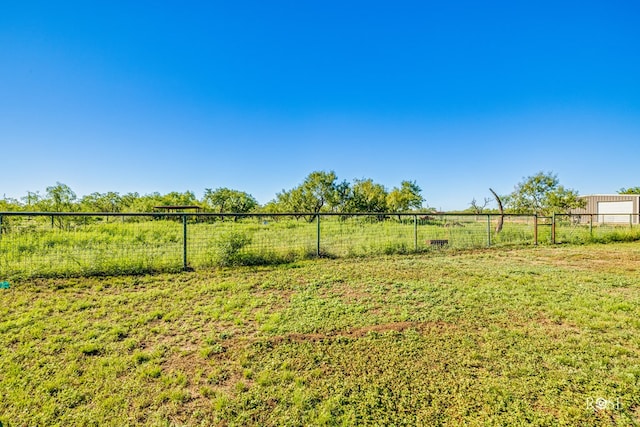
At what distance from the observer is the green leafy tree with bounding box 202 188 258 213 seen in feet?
103

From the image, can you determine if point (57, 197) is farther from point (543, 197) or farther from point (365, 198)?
point (543, 197)

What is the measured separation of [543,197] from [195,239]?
25826 mm

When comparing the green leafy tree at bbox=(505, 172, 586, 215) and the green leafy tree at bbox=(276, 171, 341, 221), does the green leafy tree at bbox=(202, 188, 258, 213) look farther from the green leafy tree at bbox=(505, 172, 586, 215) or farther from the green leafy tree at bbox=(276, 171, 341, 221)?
the green leafy tree at bbox=(505, 172, 586, 215)

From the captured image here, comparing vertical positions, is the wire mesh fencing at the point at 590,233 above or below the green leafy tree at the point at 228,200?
below

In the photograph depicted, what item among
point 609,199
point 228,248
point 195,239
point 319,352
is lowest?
point 319,352

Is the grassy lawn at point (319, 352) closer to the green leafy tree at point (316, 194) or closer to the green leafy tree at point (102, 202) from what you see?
the green leafy tree at point (316, 194)

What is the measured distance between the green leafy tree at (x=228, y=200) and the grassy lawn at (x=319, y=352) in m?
26.5

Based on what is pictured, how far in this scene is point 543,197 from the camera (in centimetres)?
2316

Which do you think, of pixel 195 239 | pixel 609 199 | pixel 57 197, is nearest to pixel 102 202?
pixel 57 197

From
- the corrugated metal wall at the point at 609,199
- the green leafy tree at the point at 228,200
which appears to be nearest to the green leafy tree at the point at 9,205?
the green leafy tree at the point at 228,200

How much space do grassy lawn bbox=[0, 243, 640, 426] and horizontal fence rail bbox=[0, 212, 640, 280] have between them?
0.84 metres

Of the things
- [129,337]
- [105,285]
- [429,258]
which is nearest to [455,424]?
[129,337]

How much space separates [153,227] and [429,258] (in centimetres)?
722

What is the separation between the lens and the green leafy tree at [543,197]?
74.0 ft
